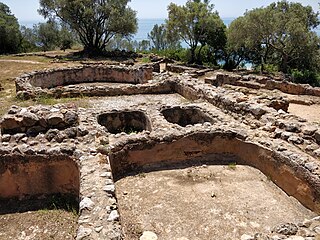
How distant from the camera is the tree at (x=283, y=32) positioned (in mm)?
23031

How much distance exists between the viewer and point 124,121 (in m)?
9.91

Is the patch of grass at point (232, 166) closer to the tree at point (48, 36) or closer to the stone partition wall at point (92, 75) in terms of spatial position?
the stone partition wall at point (92, 75)

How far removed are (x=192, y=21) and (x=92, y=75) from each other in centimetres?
1411

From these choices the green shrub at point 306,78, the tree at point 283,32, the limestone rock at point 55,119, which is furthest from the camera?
the tree at point 283,32

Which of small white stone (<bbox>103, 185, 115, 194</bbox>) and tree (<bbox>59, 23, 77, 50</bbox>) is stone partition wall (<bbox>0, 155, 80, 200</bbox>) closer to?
small white stone (<bbox>103, 185, 115, 194</bbox>)

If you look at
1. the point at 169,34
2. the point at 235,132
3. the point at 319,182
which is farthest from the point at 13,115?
the point at 169,34

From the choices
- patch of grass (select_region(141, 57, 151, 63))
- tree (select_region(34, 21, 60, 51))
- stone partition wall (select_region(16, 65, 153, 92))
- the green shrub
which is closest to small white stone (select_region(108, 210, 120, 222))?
stone partition wall (select_region(16, 65, 153, 92))

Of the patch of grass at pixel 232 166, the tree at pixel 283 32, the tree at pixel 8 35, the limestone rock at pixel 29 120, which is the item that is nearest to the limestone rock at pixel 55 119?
the limestone rock at pixel 29 120

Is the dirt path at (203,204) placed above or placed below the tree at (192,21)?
below

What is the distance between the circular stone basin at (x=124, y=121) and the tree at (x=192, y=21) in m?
20.2

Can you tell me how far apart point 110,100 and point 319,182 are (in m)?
8.83

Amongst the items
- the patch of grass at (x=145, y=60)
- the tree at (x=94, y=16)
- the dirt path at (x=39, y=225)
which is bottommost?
the dirt path at (x=39, y=225)

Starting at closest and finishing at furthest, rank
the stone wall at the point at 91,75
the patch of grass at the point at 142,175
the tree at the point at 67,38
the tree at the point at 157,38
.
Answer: the patch of grass at the point at 142,175
the stone wall at the point at 91,75
the tree at the point at 67,38
the tree at the point at 157,38

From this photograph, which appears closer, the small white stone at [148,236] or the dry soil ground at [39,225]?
the small white stone at [148,236]
